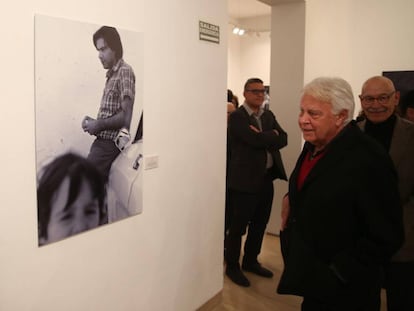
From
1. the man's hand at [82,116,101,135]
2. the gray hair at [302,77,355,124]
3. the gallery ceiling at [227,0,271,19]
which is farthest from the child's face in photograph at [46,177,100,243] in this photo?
the gallery ceiling at [227,0,271,19]

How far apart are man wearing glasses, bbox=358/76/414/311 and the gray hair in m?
0.69

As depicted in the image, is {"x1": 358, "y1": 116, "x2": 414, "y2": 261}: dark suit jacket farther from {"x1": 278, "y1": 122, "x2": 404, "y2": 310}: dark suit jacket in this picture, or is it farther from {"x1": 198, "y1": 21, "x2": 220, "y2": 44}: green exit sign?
{"x1": 198, "y1": 21, "x2": 220, "y2": 44}: green exit sign

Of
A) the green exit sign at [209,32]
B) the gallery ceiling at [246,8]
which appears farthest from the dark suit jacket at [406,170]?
the gallery ceiling at [246,8]

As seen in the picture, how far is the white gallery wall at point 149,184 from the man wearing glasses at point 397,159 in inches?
40.4

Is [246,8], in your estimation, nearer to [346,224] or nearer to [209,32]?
[209,32]

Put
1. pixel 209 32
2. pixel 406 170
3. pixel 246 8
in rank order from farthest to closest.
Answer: pixel 246 8 → pixel 209 32 → pixel 406 170

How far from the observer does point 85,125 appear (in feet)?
5.82

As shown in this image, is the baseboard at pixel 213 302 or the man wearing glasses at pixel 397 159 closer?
the man wearing glasses at pixel 397 159

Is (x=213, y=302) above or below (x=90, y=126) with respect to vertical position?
below

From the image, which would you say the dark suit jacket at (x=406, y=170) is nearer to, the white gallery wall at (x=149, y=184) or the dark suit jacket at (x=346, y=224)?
the dark suit jacket at (x=346, y=224)

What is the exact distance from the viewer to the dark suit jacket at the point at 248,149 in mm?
3123

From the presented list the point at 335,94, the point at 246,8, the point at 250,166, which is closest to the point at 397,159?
the point at 335,94

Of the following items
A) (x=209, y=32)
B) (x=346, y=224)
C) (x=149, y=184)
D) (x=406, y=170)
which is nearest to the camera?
(x=346, y=224)

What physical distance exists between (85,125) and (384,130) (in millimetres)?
1631
